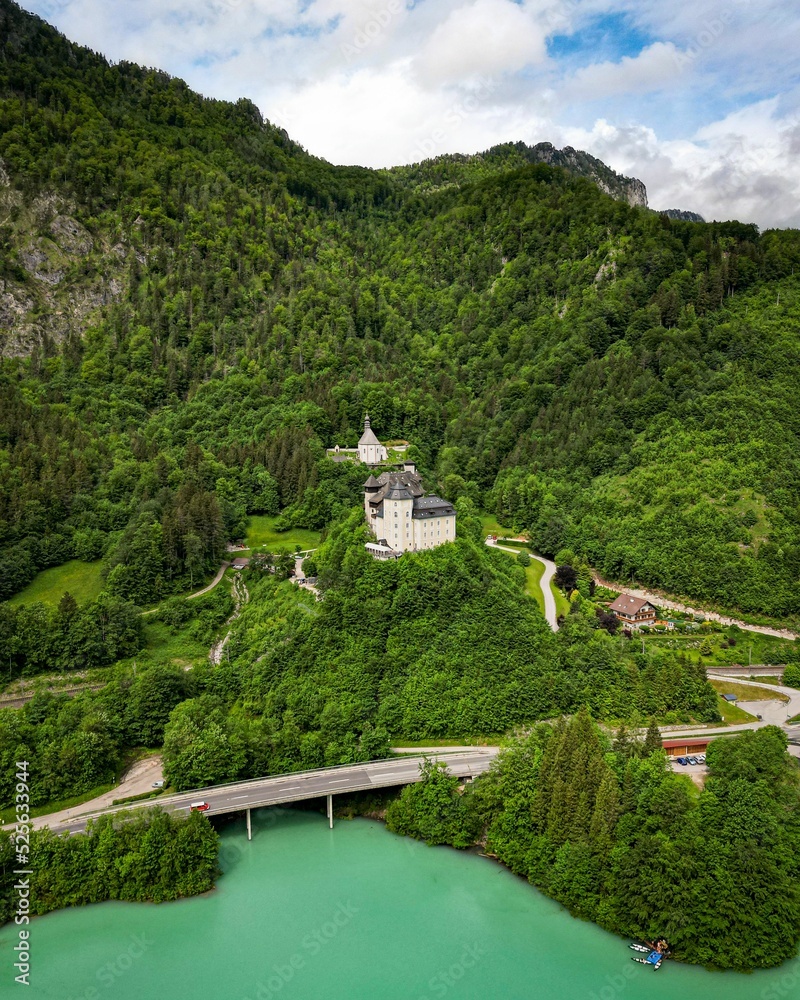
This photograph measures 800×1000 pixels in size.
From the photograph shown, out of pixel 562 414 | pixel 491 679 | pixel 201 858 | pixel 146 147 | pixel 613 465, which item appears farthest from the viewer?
pixel 146 147

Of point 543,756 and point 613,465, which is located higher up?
point 613,465

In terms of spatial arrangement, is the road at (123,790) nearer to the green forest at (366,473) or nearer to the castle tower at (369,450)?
the green forest at (366,473)

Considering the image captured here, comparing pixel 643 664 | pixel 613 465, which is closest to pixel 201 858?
pixel 643 664

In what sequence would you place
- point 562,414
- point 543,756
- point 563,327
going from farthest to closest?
1. point 563,327
2. point 562,414
3. point 543,756

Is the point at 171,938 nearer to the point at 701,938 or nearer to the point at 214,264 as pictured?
the point at 701,938

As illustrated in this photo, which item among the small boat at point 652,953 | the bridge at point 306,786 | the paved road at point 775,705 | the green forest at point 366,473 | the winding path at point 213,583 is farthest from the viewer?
the winding path at point 213,583

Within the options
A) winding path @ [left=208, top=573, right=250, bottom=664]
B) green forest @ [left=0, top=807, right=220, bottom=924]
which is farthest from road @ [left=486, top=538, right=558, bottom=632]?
green forest @ [left=0, top=807, right=220, bottom=924]

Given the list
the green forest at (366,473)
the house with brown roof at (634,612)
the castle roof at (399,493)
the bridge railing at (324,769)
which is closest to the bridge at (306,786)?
the bridge railing at (324,769)

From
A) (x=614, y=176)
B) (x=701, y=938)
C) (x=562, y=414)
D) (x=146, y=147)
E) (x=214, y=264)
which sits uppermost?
(x=614, y=176)
